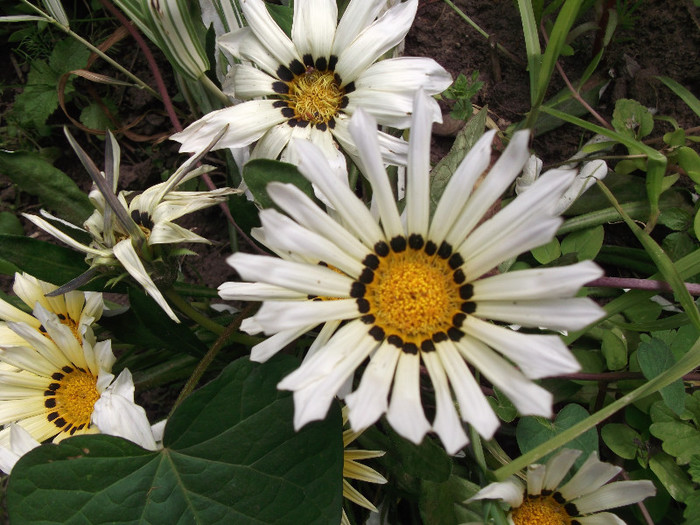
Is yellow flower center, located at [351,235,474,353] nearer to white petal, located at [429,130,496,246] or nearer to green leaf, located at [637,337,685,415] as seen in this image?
white petal, located at [429,130,496,246]

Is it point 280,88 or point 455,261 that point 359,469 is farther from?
point 280,88

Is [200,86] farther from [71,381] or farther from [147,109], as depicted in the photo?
[71,381]

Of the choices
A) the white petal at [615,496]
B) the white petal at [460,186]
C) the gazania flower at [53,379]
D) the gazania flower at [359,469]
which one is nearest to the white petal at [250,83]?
the white petal at [460,186]

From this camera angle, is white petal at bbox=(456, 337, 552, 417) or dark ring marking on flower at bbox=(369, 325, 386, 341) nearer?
white petal at bbox=(456, 337, 552, 417)

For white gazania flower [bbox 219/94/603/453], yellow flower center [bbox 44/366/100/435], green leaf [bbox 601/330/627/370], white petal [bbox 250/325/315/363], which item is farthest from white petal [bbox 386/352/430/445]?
Result: yellow flower center [bbox 44/366/100/435]

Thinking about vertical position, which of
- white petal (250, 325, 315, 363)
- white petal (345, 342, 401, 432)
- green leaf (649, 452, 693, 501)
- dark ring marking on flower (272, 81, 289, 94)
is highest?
dark ring marking on flower (272, 81, 289, 94)
